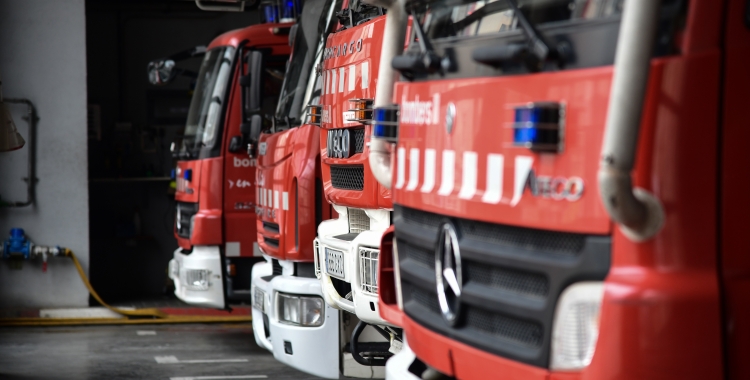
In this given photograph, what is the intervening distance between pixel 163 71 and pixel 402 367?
6441mm

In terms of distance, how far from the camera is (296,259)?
6.16 metres

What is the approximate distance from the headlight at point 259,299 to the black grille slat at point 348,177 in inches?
64.2

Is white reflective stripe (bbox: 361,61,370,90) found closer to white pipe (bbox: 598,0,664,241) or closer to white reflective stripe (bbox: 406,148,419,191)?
white reflective stripe (bbox: 406,148,419,191)

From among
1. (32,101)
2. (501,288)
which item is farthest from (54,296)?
(501,288)

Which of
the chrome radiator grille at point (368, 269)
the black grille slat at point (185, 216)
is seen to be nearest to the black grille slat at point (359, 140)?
the chrome radiator grille at point (368, 269)

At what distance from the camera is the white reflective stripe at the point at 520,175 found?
2.58 meters

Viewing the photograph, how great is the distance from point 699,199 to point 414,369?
4.78 feet

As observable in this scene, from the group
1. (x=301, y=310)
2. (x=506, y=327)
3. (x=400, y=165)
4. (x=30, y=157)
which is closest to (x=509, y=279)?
Result: (x=506, y=327)

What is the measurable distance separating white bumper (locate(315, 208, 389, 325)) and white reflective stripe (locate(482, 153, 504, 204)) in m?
1.45

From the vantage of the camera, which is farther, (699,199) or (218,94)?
(218,94)

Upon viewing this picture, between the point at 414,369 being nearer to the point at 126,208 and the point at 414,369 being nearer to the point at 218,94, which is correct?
the point at 218,94

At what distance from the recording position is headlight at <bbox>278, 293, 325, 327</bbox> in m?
6.01

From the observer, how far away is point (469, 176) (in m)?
2.87

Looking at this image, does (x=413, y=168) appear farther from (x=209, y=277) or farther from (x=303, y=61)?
(x=209, y=277)
